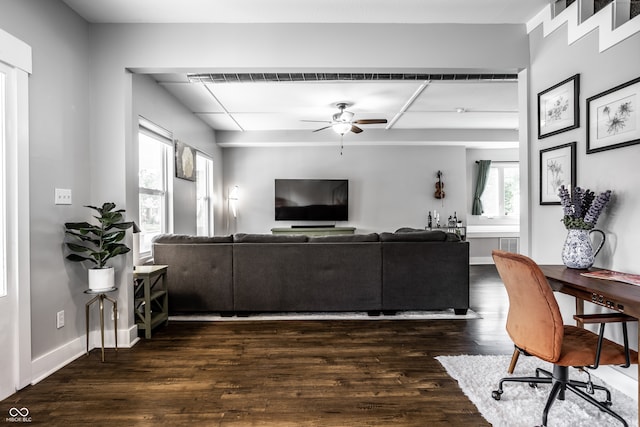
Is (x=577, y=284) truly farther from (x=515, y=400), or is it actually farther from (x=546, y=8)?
(x=546, y=8)

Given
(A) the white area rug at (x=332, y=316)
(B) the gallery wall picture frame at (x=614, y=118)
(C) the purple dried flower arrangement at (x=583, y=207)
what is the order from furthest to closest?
(A) the white area rug at (x=332, y=316) < (C) the purple dried flower arrangement at (x=583, y=207) < (B) the gallery wall picture frame at (x=614, y=118)

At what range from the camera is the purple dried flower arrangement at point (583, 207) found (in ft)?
7.35

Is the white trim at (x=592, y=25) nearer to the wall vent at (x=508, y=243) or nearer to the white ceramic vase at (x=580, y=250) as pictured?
the white ceramic vase at (x=580, y=250)

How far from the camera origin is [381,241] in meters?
3.85

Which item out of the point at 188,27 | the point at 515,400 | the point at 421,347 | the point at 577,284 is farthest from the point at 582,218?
the point at 188,27

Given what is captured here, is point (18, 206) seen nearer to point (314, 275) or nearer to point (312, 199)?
point (314, 275)

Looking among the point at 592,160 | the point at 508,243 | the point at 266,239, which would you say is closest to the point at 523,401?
the point at 592,160

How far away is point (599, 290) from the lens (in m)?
1.79

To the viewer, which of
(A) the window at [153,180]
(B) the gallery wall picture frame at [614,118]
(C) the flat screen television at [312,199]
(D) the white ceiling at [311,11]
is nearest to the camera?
(B) the gallery wall picture frame at [614,118]

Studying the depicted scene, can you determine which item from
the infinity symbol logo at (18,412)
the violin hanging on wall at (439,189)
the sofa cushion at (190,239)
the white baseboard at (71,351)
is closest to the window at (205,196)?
the sofa cushion at (190,239)

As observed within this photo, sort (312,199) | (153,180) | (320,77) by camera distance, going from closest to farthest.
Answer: (320,77) < (153,180) < (312,199)

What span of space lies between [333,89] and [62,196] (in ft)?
10.6

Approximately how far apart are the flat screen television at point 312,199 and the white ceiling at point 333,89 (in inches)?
40.1

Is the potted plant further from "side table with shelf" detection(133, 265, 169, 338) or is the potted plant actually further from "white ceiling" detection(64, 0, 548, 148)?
"white ceiling" detection(64, 0, 548, 148)
